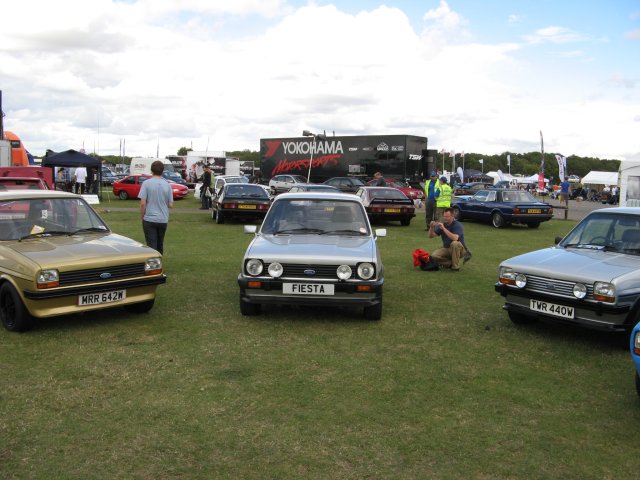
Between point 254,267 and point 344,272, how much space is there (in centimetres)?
101

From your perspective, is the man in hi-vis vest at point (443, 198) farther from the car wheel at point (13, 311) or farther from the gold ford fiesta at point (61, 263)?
the car wheel at point (13, 311)

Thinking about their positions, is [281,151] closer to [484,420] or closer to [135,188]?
[135,188]

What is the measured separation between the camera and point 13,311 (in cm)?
643

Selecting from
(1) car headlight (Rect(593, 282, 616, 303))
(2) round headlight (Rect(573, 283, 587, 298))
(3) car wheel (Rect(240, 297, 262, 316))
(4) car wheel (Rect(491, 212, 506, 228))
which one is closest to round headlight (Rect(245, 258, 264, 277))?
(3) car wheel (Rect(240, 297, 262, 316))

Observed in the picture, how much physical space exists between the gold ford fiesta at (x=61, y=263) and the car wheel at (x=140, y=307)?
0.04 ft

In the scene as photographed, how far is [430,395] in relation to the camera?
16.1ft

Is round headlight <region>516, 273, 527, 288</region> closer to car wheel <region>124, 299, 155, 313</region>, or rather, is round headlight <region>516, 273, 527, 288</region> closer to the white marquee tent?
car wheel <region>124, 299, 155, 313</region>

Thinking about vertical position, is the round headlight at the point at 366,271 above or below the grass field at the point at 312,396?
above

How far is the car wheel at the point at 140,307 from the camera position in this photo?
23.6ft

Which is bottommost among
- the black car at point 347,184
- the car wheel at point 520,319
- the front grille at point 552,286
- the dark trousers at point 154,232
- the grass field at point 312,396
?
the grass field at point 312,396

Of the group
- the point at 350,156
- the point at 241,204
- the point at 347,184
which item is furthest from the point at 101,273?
the point at 350,156

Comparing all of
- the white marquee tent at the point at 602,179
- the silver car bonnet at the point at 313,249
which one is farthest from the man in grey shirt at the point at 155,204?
the white marquee tent at the point at 602,179

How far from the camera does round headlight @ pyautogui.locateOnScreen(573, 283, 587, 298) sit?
19.8ft

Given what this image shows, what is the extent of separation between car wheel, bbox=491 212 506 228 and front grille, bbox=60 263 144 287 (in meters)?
16.1
